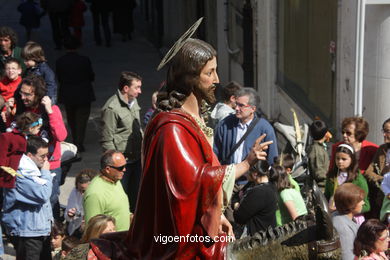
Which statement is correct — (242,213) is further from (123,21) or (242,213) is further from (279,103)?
(123,21)

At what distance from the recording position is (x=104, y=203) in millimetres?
7855

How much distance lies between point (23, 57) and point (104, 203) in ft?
12.9

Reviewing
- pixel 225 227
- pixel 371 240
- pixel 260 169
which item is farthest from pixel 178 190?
pixel 260 169

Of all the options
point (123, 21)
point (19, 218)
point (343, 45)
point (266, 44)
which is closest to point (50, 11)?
point (123, 21)

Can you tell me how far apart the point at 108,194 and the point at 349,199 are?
212 cm

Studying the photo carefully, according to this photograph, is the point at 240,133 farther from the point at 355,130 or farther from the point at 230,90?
the point at 355,130

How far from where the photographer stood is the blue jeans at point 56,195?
929cm

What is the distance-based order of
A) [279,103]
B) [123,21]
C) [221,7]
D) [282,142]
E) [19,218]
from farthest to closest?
1. [123,21]
2. [221,7]
3. [279,103]
4. [282,142]
5. [19,218]

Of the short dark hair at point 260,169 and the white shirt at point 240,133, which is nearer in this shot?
the short dark hair at point 260,169

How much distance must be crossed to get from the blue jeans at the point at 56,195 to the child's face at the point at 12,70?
5.27 feet

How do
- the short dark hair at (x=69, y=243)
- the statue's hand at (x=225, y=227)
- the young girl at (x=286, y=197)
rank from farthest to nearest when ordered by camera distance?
the young girl at (x=286, y=197), the short dark hair at (x=69, y=243), the statue's hand at (x=225, y=227)

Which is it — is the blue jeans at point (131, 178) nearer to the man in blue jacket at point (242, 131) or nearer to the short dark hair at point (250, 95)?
the man in blue jacket at point (242, 131)

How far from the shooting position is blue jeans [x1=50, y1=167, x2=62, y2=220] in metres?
9.29

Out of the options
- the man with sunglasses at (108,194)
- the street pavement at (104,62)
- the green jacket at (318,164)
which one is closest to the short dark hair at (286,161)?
the green jacket at (318,164)
